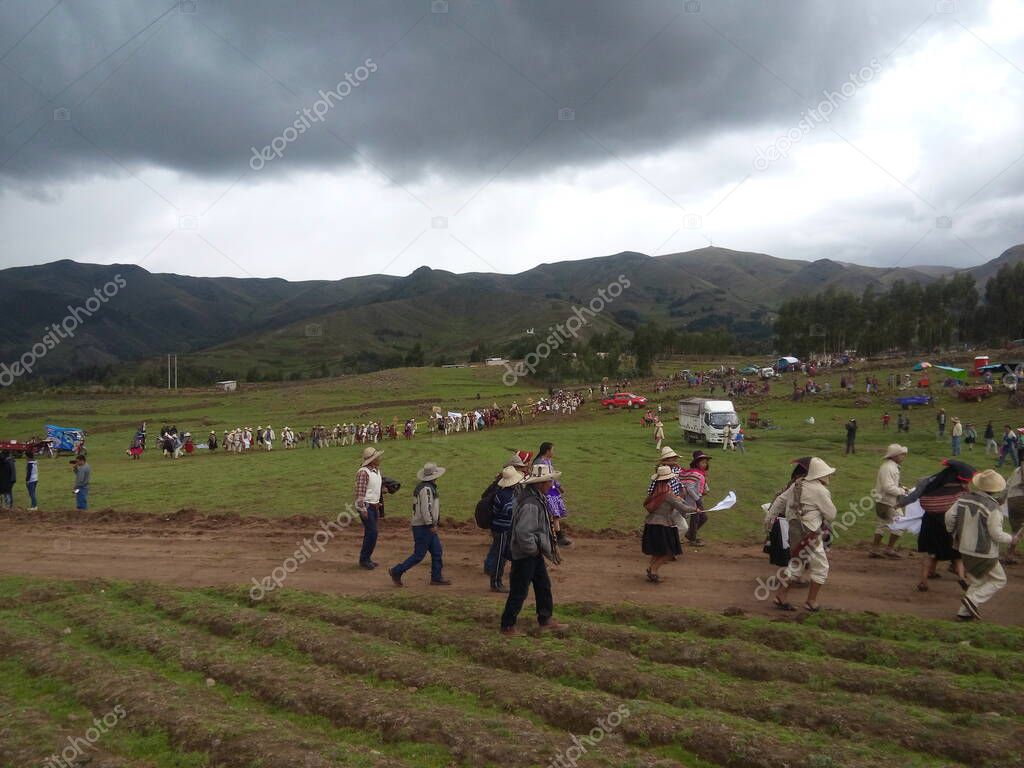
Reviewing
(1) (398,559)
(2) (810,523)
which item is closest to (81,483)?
(1) (398,559)

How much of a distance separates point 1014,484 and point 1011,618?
2.72 metres

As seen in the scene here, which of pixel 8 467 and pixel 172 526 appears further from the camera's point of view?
pixel 8 467

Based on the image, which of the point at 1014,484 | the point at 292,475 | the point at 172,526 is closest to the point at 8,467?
the point at 172,526

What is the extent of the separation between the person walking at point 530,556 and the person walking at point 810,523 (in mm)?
2996

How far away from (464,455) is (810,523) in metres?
20.7

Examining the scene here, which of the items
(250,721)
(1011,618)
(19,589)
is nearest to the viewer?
(250,721)

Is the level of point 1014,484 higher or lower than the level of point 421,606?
higher

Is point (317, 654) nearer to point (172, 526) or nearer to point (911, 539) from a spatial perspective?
point (172, 526)

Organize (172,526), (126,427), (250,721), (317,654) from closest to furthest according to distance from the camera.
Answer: (250,721), (317,654), (172,526), (126,427)

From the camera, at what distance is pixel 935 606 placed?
27.7ft

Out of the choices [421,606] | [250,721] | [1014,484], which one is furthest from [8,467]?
[1014,484]

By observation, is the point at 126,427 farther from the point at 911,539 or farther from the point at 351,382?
the point at 911,539

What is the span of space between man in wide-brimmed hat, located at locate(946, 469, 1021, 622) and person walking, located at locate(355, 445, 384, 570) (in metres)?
7.64

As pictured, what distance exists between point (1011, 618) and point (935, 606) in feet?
2.46
